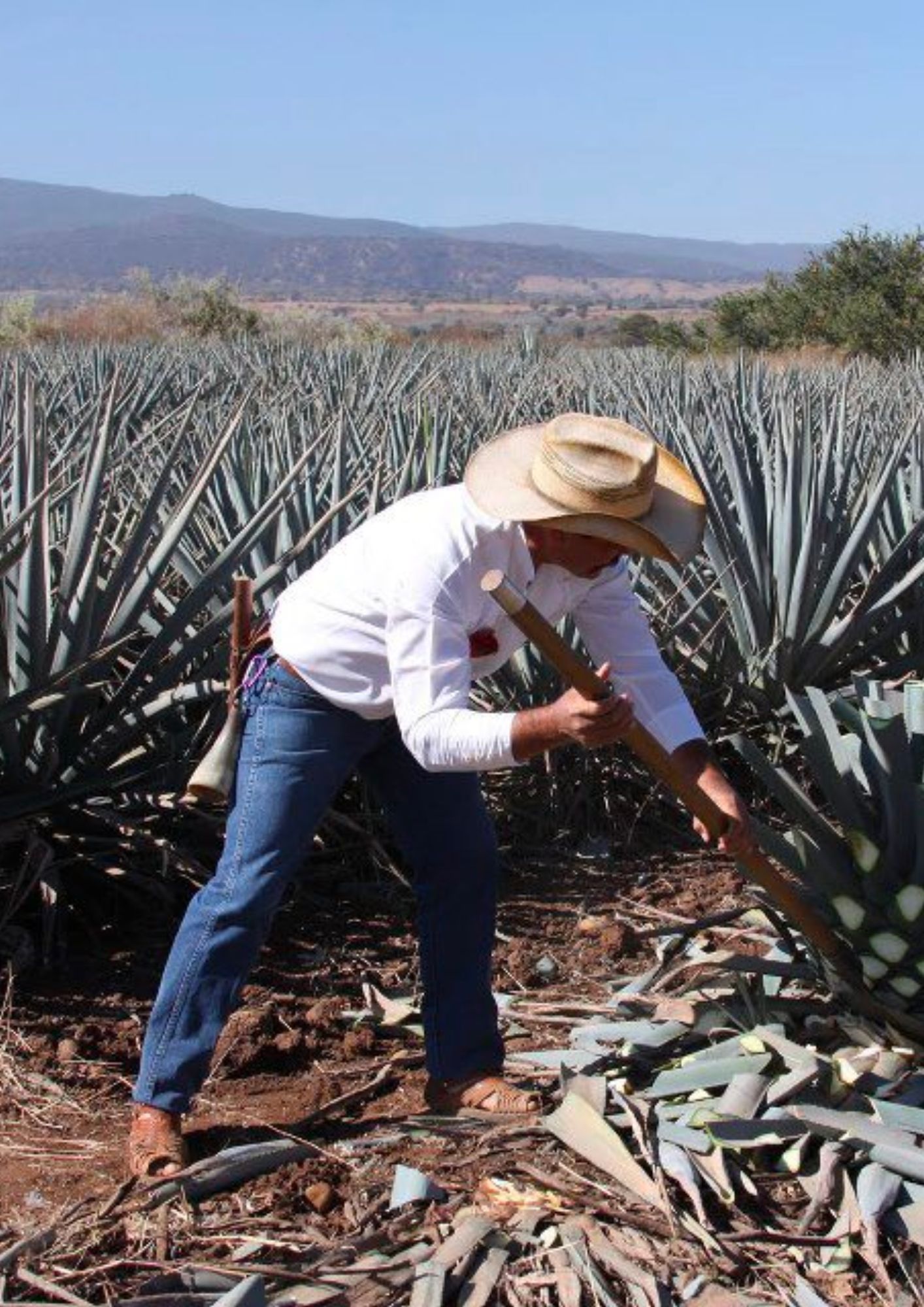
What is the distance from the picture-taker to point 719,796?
3145 millimetres

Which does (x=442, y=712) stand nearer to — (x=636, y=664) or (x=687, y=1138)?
(x=636, y=664)

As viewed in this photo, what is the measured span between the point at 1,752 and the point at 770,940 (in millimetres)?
1876

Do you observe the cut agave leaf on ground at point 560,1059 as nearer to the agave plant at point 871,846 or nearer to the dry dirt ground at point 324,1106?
the dry dirt ground at point 324,1106

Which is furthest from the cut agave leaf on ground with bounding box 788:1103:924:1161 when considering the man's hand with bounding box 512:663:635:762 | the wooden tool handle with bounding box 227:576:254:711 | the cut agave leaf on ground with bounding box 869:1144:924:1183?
the wooden tool handle with bounding box 227:576:254:711

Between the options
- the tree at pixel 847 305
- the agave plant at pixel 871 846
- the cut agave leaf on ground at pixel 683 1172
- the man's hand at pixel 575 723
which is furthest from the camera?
the tree at pixel 847 305

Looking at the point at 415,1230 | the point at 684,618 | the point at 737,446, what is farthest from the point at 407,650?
the point at 737,446

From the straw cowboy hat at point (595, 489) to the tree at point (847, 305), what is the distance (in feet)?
80.9

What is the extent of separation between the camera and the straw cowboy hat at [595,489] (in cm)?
283

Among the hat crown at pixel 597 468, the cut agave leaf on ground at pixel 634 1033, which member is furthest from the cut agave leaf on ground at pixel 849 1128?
the hat crown at pixel 597 468

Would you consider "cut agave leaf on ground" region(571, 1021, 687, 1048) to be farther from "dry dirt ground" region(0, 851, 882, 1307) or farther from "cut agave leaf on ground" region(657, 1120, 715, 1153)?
"cut agave leaf on ground" region(657, 1120, 715, 1153)

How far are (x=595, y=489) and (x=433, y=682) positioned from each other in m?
0.39

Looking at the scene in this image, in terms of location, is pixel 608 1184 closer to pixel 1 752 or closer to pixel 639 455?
pixel 639 455

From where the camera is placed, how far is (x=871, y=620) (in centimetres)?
597

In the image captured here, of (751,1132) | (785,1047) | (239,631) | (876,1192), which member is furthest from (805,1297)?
(239,631)
